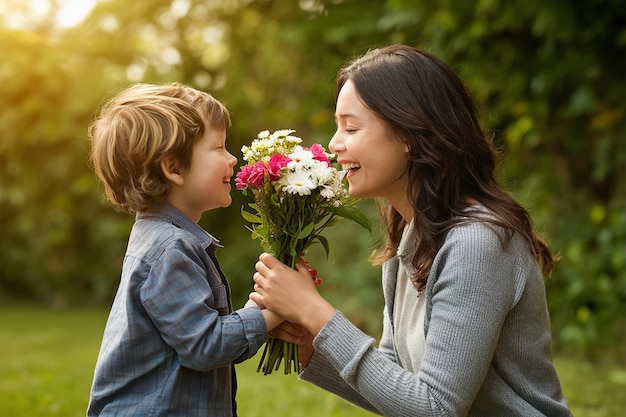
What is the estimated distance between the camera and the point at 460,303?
2.30 metres

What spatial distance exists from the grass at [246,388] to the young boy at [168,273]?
290 cm

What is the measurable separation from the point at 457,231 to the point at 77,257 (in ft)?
41.1

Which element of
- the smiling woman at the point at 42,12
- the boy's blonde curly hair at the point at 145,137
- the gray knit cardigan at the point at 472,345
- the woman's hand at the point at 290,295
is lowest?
the gray knit cardigan at the point at 472,345

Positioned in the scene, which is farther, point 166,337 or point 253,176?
point 253,176

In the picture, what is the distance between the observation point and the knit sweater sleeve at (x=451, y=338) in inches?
89.4

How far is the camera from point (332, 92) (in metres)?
7.22

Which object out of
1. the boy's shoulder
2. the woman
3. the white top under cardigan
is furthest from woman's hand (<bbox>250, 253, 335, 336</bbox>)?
the white top under cardigan

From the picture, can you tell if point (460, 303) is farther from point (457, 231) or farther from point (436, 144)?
point (436, 144)

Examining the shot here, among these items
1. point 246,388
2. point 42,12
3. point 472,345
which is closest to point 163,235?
point 472,345

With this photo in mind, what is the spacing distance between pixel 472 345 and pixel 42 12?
7.39 meters

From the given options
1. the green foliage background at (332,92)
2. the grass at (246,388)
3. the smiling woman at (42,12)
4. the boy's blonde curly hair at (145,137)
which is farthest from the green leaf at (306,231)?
the smiling woman at (42,12)

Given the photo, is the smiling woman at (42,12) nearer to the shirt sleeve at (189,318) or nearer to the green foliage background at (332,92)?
the green foliage background at (332,92)

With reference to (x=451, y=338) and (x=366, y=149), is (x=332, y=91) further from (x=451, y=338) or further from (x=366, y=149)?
(x=451, y=338)

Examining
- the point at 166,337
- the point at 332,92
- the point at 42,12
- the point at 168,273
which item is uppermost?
the point at 42,12
